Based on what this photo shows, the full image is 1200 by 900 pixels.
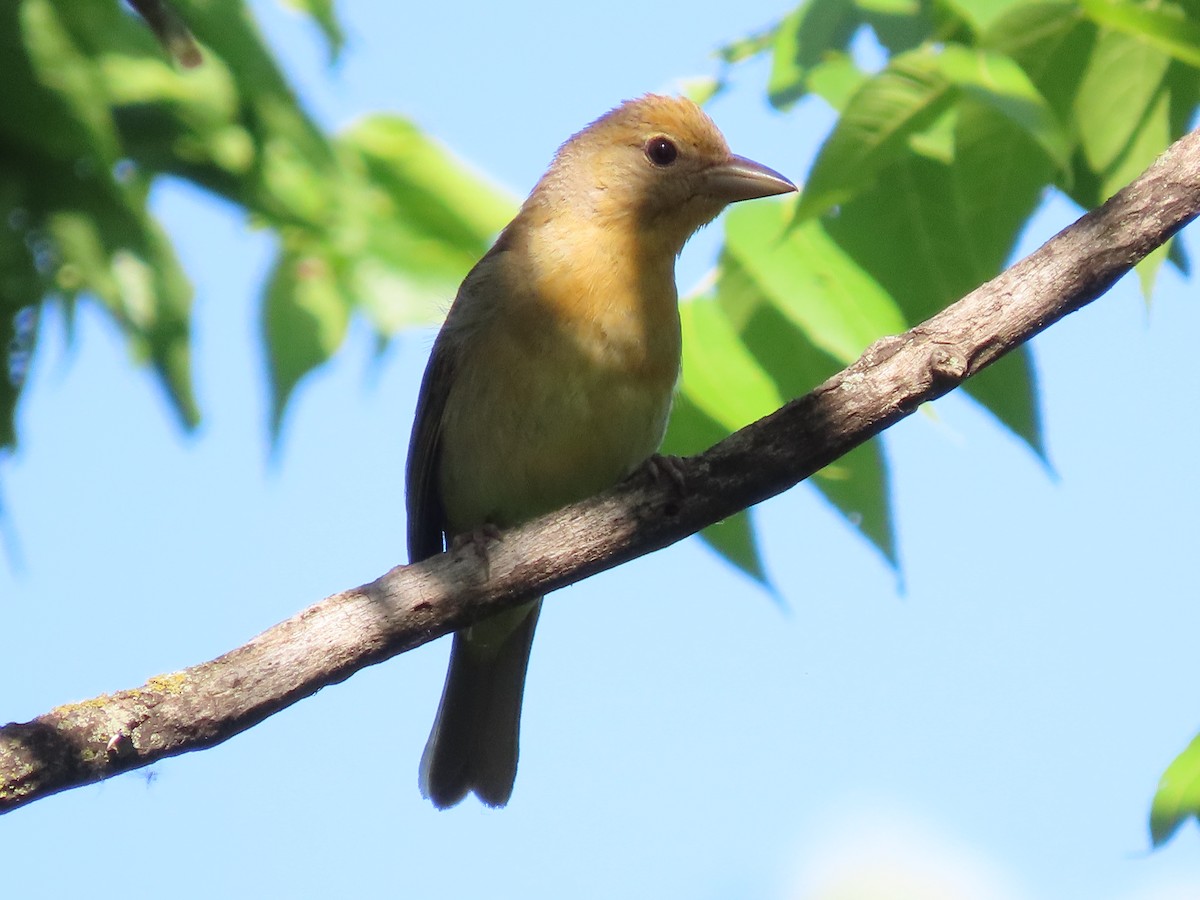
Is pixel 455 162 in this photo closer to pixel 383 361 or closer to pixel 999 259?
pixel 383 361

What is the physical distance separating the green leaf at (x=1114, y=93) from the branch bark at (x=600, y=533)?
0.65 m

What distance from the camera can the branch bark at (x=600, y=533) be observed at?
2902 mm

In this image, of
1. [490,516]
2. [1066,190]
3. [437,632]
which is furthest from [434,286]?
[1066,190]

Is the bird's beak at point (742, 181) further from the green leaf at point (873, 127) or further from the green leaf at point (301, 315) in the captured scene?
the green leaf at point (301, 315)

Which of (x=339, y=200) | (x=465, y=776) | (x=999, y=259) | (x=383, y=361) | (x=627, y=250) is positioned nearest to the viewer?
(x=999, y=259)

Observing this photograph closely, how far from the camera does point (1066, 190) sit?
12.6ft

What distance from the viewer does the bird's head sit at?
5.17m

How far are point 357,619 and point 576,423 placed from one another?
5.53 ft

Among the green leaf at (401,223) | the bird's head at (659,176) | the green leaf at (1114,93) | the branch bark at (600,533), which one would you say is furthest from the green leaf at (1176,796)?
the green leaf at (401,223)

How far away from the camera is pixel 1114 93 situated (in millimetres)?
3814

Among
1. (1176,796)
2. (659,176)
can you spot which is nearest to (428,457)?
(659,176)

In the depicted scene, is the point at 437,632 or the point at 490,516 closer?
the point at 437,632

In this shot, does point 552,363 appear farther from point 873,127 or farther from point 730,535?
point 873,127

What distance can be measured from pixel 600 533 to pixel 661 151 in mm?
2399
